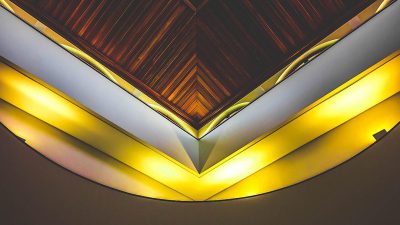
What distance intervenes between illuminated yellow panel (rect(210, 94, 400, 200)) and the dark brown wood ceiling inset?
1.29 metres

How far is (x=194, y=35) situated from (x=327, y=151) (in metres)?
2.15

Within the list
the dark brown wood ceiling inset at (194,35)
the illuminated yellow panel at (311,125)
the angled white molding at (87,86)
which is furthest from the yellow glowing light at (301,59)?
the angled white molding at (87,86)

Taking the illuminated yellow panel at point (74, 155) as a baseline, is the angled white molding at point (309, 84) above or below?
above

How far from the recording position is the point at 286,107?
3.83 metres

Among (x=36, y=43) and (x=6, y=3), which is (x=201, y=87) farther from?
(x=6, y=3)

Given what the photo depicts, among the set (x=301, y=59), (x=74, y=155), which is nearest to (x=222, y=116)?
(x=301, y=59)

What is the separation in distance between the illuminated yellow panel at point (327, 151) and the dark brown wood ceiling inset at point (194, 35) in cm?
129

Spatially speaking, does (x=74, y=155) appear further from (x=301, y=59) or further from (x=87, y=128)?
(x=301, y=59)

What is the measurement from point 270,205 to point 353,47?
1.94 meters

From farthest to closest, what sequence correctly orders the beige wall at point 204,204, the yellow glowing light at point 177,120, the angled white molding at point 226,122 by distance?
1. the yellow glowing light at point 177,120
2. the angled white molding at point 226,122
3. the beige wall at point 204,204

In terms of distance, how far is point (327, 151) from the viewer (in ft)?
11.7

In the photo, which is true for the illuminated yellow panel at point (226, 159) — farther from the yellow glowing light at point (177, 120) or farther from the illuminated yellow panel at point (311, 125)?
the yellow glowing light at point (177, 120)

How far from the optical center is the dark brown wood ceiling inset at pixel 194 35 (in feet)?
13.8

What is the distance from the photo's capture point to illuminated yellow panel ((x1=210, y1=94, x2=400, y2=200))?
333 centimetres
